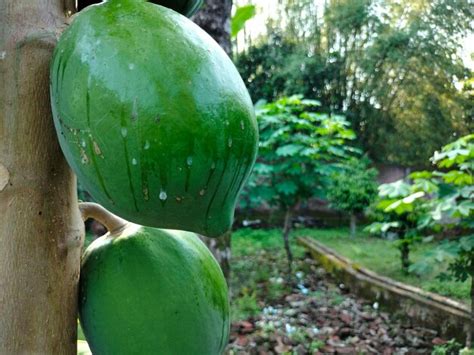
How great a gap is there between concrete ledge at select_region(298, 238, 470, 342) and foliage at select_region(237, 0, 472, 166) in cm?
546

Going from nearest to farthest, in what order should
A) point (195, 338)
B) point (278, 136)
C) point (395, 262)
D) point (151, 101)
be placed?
1. point (151, 101)
2. point (195, 338)
3. point (278, 136)
4. point (395, 262)

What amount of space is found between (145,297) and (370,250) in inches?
330

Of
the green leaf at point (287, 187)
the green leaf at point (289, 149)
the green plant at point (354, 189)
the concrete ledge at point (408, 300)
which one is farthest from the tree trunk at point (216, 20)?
the green plant at point (354, 189)

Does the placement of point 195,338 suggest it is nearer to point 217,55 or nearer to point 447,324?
point 217,55

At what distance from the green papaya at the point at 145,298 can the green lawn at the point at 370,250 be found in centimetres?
Answer: 447

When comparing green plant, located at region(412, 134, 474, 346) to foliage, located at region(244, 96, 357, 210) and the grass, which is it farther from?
foliage, located at region(244, 96, 357, 210)

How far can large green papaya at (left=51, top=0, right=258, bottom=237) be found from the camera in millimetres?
499

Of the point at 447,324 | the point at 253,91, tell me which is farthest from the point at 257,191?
the point at 253,91

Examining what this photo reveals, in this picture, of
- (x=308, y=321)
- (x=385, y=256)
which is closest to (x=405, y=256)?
(x=385, y=256)

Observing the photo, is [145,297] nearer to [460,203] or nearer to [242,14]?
[242,14]

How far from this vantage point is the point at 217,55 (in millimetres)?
549

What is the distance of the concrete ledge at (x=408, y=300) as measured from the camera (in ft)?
16.3

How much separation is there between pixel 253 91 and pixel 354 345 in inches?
381

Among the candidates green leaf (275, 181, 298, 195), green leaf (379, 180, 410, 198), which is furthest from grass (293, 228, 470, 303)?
green leaf (275, 181, 298, 195)
